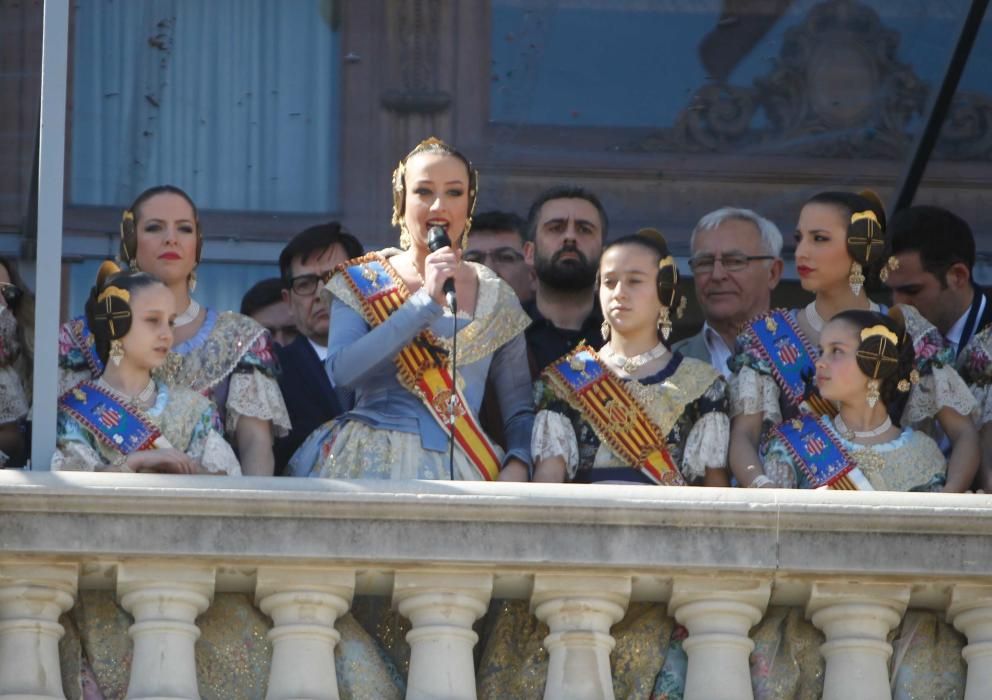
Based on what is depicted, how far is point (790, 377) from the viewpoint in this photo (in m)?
10.5

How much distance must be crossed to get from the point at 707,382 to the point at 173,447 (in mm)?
1614

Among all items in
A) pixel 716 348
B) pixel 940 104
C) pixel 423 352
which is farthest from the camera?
pixel 940 104

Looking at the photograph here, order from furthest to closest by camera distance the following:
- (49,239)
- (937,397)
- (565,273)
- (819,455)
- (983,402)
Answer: (565,273) < (983,402) < (937,397) < (819,455) < (49,239)

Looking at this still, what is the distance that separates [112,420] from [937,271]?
9.71 ft

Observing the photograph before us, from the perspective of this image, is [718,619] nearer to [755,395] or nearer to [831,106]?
[755,395]

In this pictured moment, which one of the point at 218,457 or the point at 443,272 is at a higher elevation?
the point at 443,272

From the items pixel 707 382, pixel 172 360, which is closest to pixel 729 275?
pixel 707 382

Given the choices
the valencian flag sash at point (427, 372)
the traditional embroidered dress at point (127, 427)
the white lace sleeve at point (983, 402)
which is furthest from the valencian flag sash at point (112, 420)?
the white lace sleeve at point (983, 402)

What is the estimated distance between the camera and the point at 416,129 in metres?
13.4

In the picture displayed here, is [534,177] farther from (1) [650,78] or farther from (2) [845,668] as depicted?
(2) [845,668]

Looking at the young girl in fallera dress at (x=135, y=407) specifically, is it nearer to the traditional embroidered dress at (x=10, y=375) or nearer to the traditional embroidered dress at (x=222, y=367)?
the traditional embroidered dress at (x=222, y=367)

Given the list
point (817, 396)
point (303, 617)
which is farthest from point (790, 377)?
point (303, 617)

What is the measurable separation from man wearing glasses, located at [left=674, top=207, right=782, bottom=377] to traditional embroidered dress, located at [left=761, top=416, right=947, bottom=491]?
110 centimetres

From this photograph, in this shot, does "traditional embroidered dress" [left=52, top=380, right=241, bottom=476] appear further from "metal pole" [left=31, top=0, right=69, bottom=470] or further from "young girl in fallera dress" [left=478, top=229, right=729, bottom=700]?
"young girl in fallera dress" [left=478, top=229, right=729, bottom=700]
